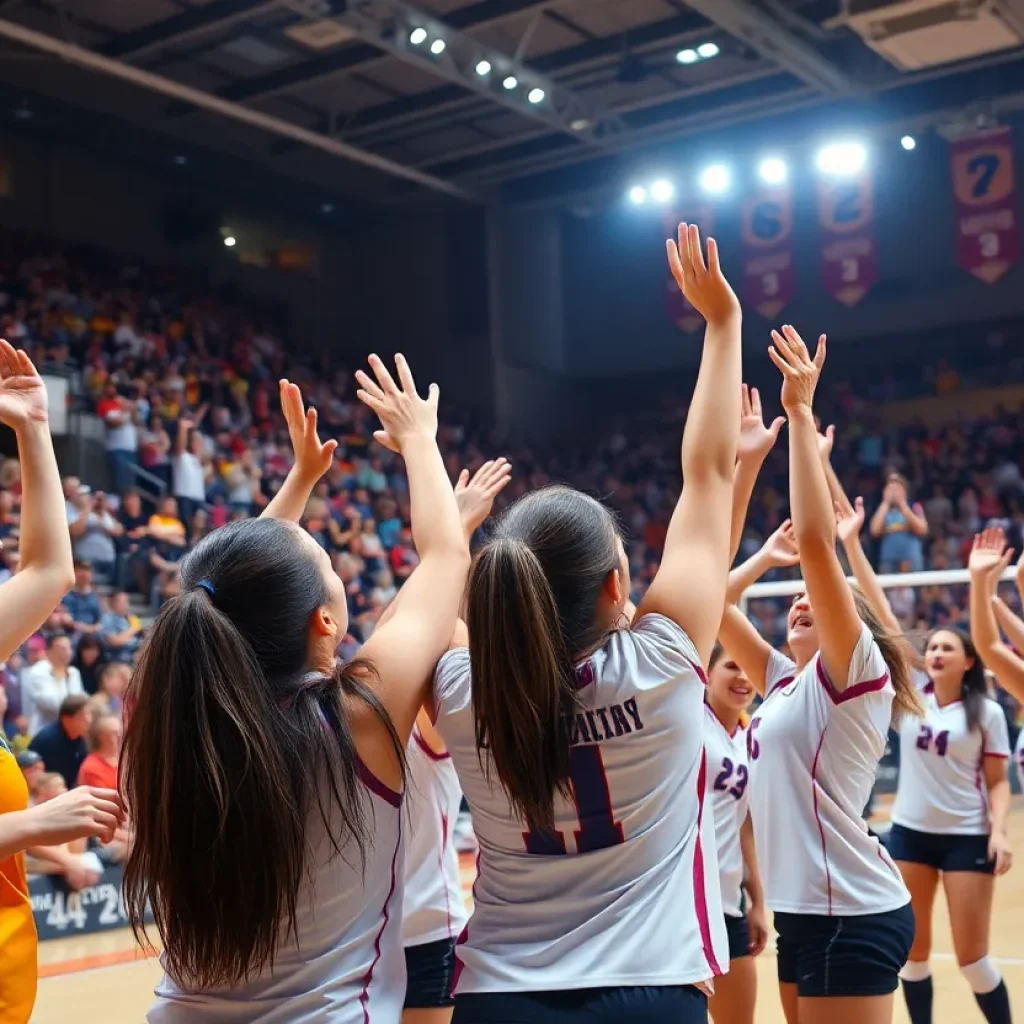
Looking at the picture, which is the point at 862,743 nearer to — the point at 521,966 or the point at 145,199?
the point at 521,966

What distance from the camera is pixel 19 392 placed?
250cm

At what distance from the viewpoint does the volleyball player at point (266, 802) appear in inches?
74.2

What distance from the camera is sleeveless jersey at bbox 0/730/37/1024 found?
7.75 feet

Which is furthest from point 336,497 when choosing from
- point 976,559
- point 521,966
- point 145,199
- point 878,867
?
point 521,966

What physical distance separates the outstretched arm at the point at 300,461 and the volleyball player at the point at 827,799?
3.17 ft

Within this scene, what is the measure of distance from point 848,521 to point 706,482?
2275mm

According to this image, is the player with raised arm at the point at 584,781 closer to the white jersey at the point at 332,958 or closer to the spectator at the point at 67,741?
the white jersey at the point at 332,958

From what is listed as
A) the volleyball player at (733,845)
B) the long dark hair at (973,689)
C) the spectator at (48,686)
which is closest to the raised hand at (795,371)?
the volleyball player at (733,845)

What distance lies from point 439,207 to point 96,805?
1944 cm

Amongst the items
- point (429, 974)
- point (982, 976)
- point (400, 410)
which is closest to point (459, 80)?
point (982, 976)

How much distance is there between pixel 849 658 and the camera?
3.12 meters

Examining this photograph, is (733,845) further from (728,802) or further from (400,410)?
(400,410)

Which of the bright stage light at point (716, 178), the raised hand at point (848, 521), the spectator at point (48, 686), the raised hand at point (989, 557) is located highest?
the bright stage light at point (716, 178)

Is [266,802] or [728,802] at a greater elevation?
[266,802]
